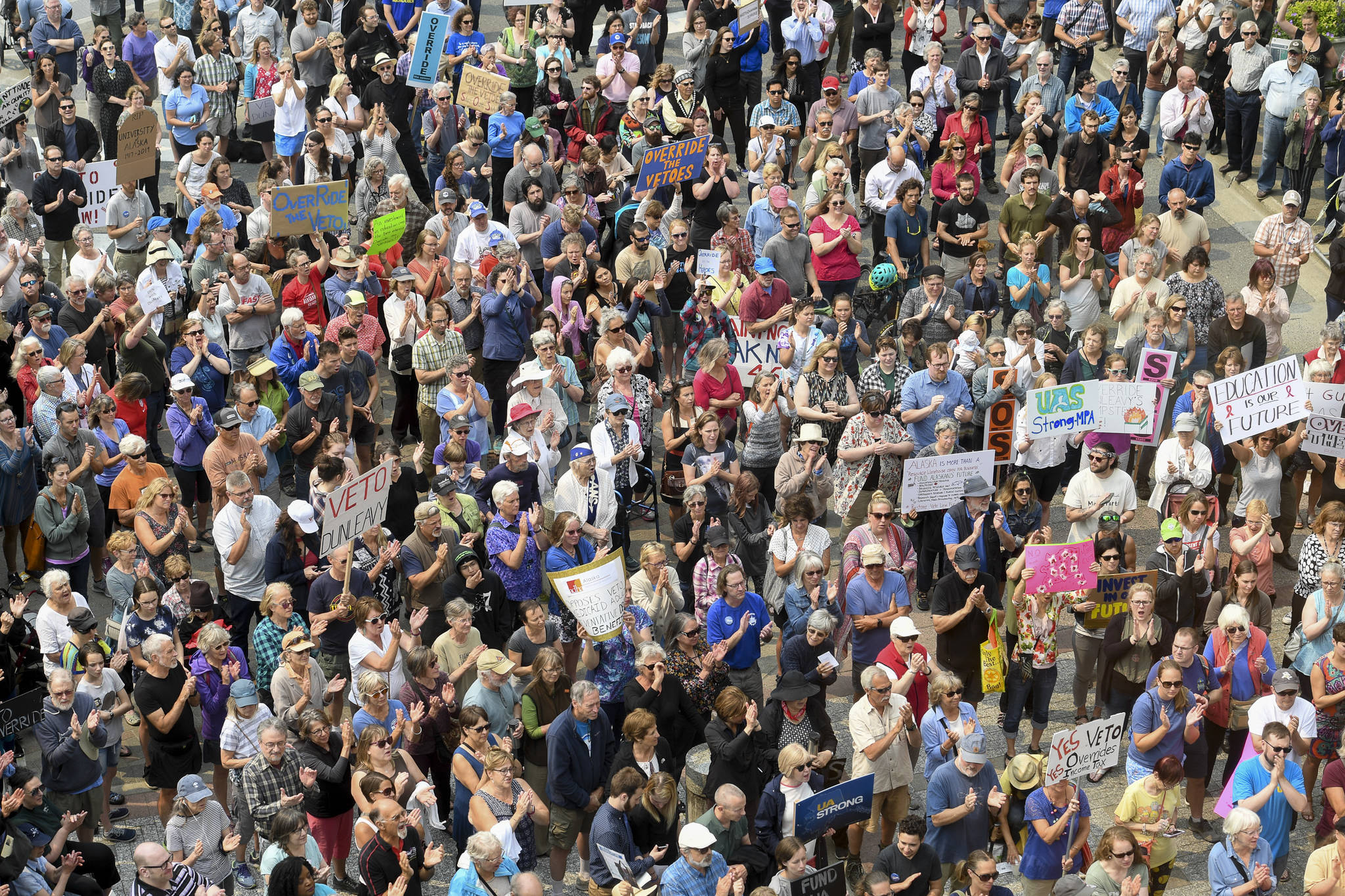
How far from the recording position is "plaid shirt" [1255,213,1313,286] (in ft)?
61.5

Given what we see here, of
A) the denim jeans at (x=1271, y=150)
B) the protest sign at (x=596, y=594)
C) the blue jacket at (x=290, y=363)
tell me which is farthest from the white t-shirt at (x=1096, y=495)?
the denim jeans at (x=1271, y=150)

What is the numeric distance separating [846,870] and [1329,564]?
4266 millimetres

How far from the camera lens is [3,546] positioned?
15.9 metres

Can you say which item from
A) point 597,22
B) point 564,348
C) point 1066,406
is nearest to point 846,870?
point 1066,406

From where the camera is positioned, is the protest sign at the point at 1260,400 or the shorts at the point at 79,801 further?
the protest sign at the point at 1260,400

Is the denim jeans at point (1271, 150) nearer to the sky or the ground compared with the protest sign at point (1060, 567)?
nearer to the sky

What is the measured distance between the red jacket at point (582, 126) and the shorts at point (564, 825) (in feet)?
31.9

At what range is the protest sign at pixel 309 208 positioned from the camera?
58.2 ft

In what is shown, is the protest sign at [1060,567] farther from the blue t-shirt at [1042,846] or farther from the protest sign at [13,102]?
the protest sign at [13,102]

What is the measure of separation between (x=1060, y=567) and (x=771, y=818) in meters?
3.12

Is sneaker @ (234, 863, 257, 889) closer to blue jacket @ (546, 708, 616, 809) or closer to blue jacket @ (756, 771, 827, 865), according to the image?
blue jacket @ (546, 708, 616, 809)

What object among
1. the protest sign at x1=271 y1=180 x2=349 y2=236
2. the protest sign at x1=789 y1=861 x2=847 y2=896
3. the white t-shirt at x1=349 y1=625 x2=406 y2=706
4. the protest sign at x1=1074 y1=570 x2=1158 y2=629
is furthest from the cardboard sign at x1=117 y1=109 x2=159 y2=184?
the protest sign at x1=789 y1=861 x2=847 y2=896

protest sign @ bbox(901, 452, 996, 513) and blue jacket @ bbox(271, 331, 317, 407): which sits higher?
blue jacket @ bbox(271, 331, 317, 407)

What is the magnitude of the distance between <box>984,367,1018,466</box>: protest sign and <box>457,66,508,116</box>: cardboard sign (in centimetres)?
669
